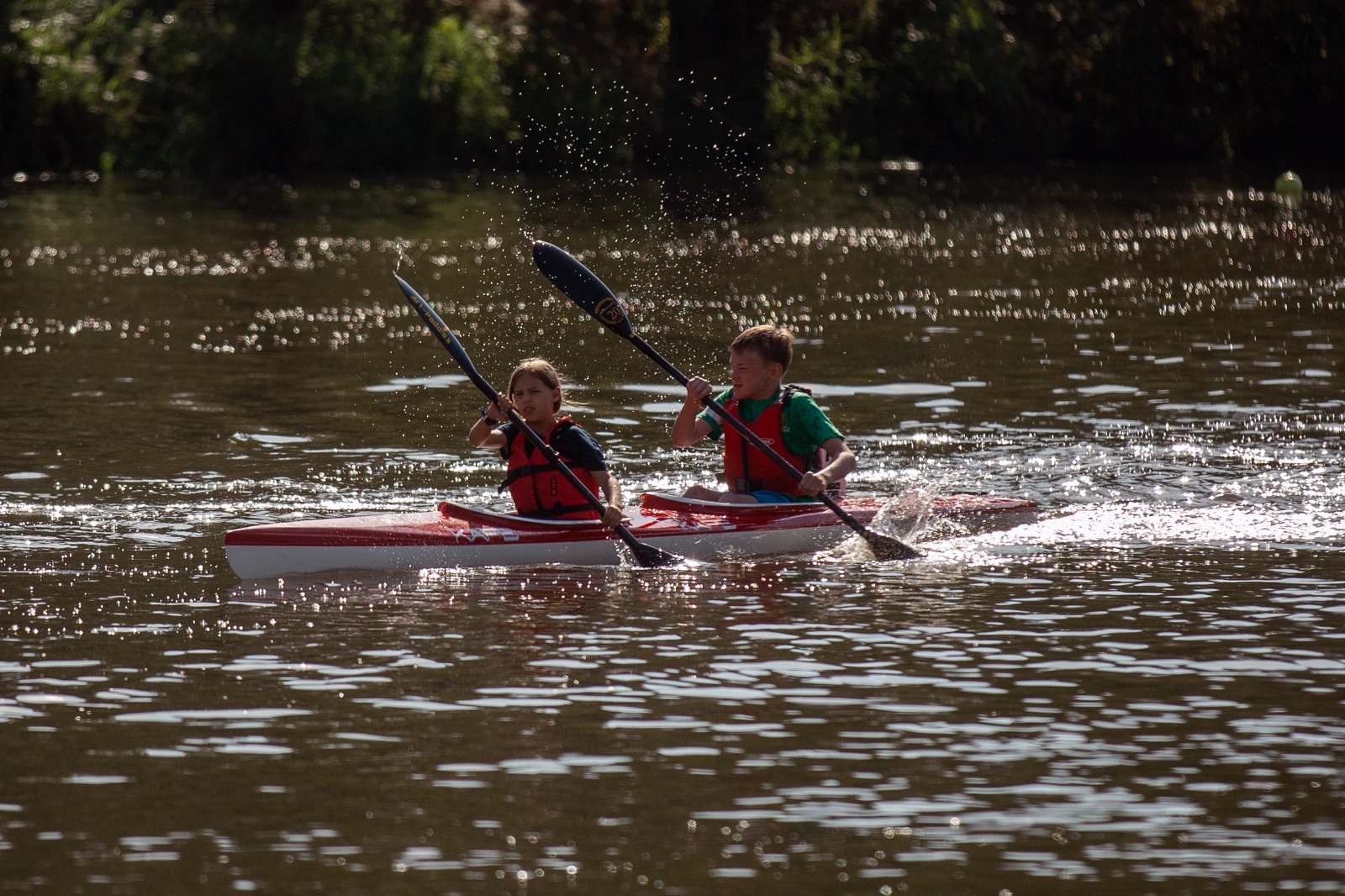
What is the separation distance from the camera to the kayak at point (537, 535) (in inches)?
327

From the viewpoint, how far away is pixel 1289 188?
1085 inches

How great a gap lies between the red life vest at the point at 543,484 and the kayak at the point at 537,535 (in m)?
0.22

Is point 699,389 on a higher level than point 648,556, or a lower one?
higher

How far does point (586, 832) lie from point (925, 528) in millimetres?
4321

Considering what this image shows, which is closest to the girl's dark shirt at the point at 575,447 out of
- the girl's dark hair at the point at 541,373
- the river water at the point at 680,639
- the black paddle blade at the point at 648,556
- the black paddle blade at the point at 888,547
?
the girl's dark hair at the point at 541,373

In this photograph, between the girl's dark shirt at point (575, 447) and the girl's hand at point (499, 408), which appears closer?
the girl's hand at point (499, 408)

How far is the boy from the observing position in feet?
30.5

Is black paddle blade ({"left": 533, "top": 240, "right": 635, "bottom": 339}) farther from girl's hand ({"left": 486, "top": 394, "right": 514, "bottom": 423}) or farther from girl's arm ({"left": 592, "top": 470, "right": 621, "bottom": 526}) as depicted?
girl's hand ({"left": 486, "top": 394, "right": 514, "bottom": 423})

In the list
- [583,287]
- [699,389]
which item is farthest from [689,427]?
[583,287]

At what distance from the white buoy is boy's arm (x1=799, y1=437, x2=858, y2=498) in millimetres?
19132

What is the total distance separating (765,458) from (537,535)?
1360 millimetres

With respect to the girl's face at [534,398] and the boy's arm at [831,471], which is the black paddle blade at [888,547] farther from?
the girl's face at [534,398]

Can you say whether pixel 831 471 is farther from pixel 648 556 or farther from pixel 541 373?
pixel 541 373

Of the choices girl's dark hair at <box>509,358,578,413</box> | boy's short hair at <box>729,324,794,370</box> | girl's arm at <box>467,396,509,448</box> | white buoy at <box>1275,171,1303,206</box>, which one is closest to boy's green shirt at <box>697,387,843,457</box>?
boy's short hair at <box>729,324,794,370</box>
